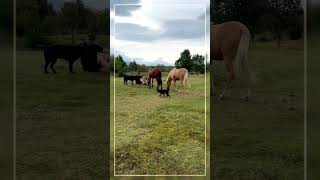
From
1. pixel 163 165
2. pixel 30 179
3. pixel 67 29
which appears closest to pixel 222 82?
pixel 163 165

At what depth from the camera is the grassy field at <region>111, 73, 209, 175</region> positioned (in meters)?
3.68

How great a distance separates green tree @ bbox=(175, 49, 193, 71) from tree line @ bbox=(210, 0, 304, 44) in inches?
15.4

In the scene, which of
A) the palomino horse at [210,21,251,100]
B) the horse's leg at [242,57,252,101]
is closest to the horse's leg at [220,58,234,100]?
the palomino horse at [210,21,251,100]

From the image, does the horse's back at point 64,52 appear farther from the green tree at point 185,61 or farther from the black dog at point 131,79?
the green tree at point 185,61

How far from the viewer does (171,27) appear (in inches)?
145

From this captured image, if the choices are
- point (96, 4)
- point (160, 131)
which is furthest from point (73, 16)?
point (160, 131)

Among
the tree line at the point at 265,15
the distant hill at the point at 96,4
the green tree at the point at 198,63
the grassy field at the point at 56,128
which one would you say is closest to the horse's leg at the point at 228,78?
the green tree at the point at 198,63

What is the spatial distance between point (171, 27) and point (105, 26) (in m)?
0.61

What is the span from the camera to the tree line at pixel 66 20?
11.9ft

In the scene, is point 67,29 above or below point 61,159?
above

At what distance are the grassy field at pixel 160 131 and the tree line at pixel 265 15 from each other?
0.62 m

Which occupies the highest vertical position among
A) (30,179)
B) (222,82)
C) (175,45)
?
(175,45)
